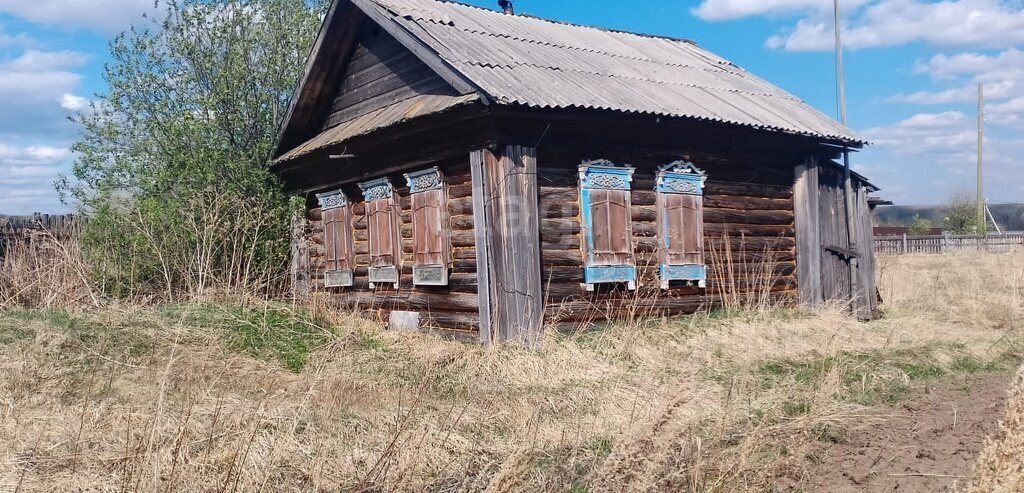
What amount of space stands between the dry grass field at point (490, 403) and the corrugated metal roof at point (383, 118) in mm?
2206

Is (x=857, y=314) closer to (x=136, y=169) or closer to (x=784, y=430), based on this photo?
(x=784, y=430)

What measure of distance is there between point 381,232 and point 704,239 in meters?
3.94

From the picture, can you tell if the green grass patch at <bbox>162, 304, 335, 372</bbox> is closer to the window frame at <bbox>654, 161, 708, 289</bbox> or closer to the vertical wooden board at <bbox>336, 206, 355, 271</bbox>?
the vertical wooden board at <bbox>336, 206, 355, 271</bbox>

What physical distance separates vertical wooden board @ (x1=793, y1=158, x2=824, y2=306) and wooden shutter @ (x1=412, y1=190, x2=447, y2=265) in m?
4.98

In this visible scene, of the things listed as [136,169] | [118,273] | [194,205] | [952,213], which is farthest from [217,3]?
[952,213]

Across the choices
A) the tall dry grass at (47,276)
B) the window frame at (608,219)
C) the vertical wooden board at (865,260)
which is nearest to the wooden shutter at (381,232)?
the window frame at (608,219)

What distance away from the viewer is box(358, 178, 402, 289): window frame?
9.74 m

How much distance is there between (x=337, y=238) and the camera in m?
11.1

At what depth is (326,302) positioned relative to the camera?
10414 mm

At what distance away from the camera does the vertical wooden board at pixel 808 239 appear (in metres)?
10.8

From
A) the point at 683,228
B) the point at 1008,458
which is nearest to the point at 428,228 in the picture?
the point at 683,228

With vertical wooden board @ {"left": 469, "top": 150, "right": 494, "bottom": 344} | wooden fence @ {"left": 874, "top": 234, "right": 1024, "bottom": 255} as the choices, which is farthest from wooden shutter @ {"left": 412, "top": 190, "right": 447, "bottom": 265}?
wooden fence @ {"left": 874, "top": 234, "right": 1024, "bottom": 255}

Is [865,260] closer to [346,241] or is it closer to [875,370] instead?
[875,370]

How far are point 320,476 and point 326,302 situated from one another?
21.6 feet
